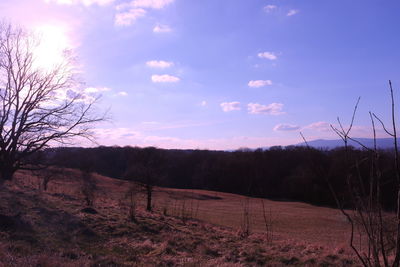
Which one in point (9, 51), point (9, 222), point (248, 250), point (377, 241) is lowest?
point (248, 250)

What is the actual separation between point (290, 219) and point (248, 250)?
94.4 feet

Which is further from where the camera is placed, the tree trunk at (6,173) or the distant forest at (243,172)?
the distant forest at (243,172)

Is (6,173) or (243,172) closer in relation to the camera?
(6,173)

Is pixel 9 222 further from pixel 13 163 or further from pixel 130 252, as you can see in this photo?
pixel 13 163

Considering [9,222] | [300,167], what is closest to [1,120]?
[9,222]

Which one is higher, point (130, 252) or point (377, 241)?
point (377, 241)

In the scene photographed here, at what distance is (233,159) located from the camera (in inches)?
3051

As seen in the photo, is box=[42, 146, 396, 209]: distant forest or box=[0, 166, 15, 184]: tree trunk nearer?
box=[0, 166, 15, 184]: tree trunk

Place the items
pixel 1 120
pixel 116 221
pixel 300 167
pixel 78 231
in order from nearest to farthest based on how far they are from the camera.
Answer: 1. pixel 78 231
2. pixel 116 221
3. pixel 1 120
4. pixel 300 167

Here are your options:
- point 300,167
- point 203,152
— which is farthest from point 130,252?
point 203,152

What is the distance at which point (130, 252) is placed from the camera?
889 centimetres

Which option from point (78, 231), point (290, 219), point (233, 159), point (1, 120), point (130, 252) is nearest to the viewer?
point (130, 252)

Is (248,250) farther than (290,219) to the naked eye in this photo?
No

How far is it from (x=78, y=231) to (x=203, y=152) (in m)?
77.0
